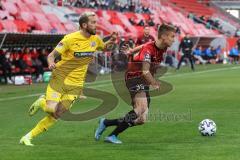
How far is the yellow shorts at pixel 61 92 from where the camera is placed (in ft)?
35.0

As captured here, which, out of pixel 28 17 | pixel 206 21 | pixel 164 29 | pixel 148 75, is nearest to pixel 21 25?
pixel 28 17

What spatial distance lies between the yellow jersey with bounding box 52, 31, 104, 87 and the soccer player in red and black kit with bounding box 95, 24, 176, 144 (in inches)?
29.6

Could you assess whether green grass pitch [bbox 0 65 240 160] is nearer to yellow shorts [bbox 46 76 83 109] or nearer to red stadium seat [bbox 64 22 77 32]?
yellow shorts [bbox 46 76 83 109]

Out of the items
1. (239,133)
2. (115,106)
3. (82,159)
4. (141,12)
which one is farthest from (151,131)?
(141,12)

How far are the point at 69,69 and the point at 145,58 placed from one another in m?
1.43

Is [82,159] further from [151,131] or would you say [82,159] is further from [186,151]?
[151,131]

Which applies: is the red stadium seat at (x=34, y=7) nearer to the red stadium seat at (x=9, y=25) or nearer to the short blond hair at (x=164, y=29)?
the red stadium seat at (x=9, y=25)

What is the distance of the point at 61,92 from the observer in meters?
10.8

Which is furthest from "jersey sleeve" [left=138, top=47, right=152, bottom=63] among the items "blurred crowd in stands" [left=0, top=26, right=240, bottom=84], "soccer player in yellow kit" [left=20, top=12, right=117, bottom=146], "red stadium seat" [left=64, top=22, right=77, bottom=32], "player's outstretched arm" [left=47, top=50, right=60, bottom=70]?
"red stadium seat" [left=64, top=22, right=77, bottom=32]

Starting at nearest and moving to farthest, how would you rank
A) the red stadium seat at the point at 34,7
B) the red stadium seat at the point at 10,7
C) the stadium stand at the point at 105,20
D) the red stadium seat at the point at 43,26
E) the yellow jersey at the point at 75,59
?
the yellow jersey at the point at 75,59
the stadium stand at the point at 105,20
the red stadium seat at the point at 10,7
the red stadium seat at the point at 43,26
the red stadium seat at the point at 34,7

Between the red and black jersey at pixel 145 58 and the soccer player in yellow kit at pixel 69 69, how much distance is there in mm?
773

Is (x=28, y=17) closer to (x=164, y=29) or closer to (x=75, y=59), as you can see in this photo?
(x=75, y=59)

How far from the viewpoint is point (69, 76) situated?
11.0 m

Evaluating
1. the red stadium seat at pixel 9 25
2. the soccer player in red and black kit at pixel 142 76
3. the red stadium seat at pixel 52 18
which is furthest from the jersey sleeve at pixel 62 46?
the red stadium seat at pixel 52 18
